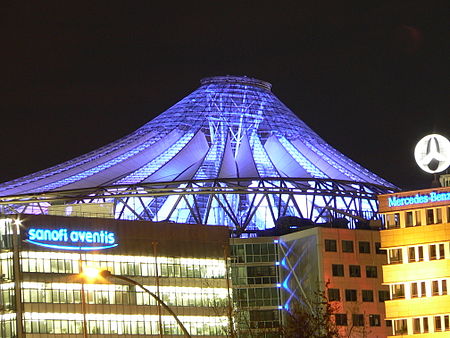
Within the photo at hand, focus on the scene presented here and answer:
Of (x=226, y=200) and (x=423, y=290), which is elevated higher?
(x=226, y=200)

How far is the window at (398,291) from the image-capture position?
354 feet

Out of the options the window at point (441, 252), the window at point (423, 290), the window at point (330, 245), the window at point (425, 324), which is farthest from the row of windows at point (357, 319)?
the window at point (441, 252)

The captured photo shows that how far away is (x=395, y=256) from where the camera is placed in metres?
109

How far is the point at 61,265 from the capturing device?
115m

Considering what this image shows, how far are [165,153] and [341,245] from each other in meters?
29.9

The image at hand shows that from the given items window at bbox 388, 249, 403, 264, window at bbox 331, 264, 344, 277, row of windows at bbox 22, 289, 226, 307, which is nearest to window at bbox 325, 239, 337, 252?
window at bbox 331, 264, 344, 277

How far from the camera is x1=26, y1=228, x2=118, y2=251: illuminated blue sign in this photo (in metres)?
113

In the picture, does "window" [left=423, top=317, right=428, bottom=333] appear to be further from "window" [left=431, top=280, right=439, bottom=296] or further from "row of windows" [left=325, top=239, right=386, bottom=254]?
"row of windows" [left=325, top=239, right=386, bottom=254]

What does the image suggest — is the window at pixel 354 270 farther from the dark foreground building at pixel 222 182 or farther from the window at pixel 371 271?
the dark foreground building at pixel 222 182

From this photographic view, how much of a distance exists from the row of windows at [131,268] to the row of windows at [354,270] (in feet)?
35.9

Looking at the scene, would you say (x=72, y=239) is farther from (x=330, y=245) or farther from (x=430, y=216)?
(x=430, y=216)

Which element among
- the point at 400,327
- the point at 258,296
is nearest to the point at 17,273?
the point at 400,327

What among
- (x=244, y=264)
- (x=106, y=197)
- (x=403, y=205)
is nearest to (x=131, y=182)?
(x=106, y=197)

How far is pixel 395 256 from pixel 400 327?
5416 millimetres
